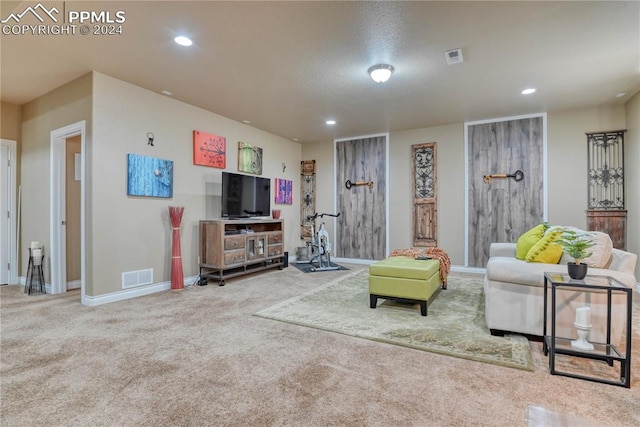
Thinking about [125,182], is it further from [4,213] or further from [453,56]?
[453,56]

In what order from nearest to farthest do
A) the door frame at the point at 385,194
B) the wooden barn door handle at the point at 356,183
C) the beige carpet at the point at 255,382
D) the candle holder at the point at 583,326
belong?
1. the beige carpet at the point at 255,382
2. the candle holder at the point at 583,326
3. the door frame at the point at 385,194
4. the wooden barn door handle at the point at 356,183

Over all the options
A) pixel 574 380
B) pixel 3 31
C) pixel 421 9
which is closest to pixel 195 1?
pixel 421 9

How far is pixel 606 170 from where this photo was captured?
4.66 metres

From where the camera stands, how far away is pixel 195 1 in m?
2.34

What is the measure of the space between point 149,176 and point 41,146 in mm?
1658

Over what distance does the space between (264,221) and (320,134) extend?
7.65 feet

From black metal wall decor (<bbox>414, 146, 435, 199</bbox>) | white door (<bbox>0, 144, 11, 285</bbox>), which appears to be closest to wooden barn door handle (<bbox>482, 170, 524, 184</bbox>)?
black metal wall decor (<bbox>414, 146, 435, 199</bbox>)

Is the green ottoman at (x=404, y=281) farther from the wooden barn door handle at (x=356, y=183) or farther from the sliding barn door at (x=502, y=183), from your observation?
the wooden barn door handle at (x=356, y=183)

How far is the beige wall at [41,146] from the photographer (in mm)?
3773

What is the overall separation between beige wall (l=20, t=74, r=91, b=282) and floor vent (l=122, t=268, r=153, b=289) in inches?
49.2

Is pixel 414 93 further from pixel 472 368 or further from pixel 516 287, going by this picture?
pixel 472 368

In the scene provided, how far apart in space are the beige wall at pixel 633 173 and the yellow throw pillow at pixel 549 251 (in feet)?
8.74

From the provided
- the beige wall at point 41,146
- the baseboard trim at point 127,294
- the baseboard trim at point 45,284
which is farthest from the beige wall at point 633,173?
the baseboard trim at point 45,284

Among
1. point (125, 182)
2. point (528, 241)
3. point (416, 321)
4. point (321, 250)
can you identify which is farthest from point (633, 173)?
point (125, 182)
